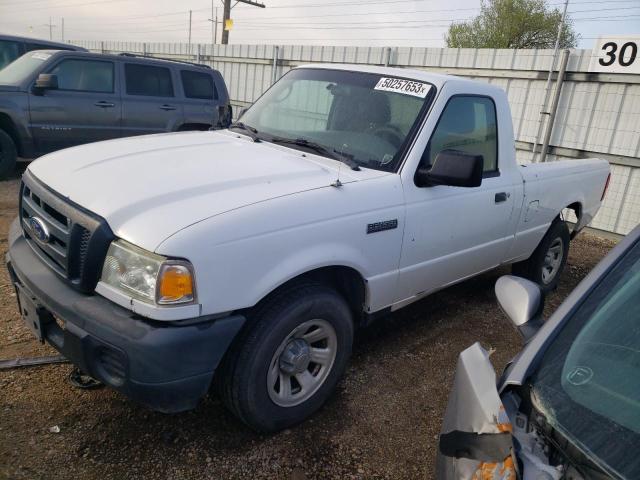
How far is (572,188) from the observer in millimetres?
4844

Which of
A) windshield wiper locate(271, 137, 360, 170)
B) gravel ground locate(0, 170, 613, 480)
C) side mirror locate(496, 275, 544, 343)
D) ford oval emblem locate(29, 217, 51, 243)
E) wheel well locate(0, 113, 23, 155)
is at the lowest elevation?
gravel ground locate(0, 170, 613, 480)

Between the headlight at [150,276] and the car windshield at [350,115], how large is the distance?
4.66 feet

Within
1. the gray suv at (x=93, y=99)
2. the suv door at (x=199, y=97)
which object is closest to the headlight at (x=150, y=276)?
the gray suv at (x=93, y=99)

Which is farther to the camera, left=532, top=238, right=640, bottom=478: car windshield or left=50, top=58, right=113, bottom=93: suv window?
left=50, top=58, right=113, bottom=93: suv window

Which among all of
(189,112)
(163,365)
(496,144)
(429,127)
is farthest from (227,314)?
(189,112)

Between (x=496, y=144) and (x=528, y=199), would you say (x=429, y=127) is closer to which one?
(x=496, y=144)

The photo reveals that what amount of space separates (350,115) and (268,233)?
142 cm

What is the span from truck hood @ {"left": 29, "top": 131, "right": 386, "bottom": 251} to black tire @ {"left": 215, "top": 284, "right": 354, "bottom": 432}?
1.74ft

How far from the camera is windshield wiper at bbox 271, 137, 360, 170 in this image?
9.96 ft

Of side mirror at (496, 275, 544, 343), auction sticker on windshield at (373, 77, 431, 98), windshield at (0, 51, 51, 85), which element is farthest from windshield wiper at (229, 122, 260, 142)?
windshield at (0, 51, 51, 85)

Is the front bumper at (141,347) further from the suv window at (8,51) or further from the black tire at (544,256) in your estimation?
the suv window at (8,51)

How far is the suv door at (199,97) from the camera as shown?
8688 millimetres

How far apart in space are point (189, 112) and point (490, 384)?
26.3ft

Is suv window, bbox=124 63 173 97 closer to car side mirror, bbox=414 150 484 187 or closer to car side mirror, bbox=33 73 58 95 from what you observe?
car side mirror, bbox=33 73 58 95
